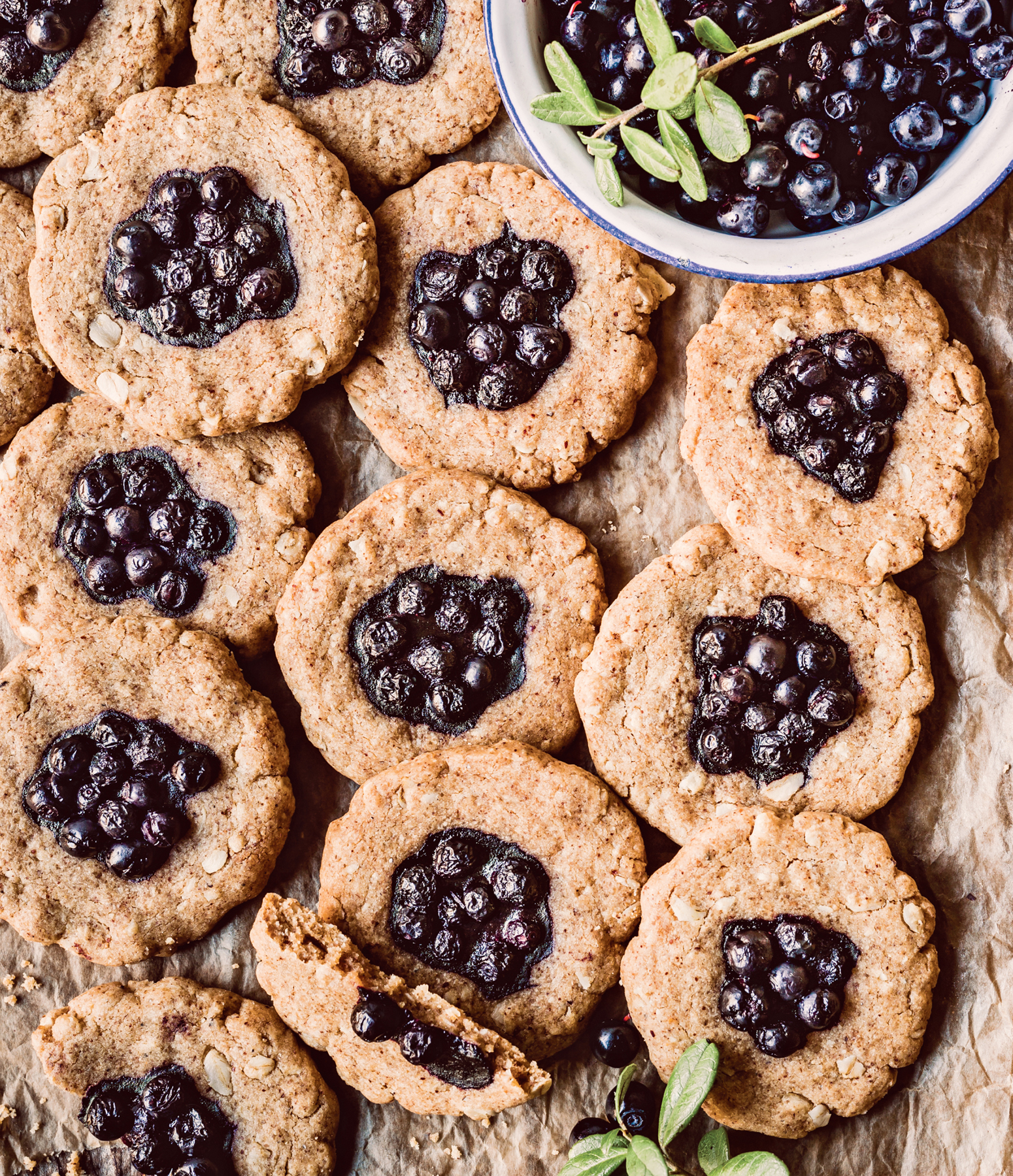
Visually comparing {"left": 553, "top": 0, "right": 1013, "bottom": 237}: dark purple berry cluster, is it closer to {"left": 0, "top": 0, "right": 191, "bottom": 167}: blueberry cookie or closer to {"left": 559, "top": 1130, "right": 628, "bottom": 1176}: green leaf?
{"left": 0, "top": 0, "right": 191, "bottom": 167}: blueberry cookie

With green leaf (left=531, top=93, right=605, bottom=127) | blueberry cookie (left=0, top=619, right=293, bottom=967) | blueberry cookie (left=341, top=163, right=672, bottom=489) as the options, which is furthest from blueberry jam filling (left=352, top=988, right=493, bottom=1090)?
green leaf (left=531, top=93, right=605, bottom=127)

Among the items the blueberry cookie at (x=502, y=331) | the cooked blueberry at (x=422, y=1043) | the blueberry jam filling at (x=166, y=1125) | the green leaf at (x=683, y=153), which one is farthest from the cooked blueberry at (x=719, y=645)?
the blueberry jam filling at (x=166, y=1125)

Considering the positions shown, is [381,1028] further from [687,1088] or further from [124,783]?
[124,783]

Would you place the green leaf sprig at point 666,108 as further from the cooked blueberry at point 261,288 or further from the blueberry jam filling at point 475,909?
the cooked blueberry at point 261,288

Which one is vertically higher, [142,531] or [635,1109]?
[142,531]

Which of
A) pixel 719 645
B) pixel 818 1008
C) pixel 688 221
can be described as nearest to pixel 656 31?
pixel 688 221

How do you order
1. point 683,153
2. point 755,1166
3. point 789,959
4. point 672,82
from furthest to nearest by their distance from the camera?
point 789,959, point 755,1166, point 683,153, point 672,82

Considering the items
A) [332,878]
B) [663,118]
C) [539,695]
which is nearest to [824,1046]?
[539,695]
